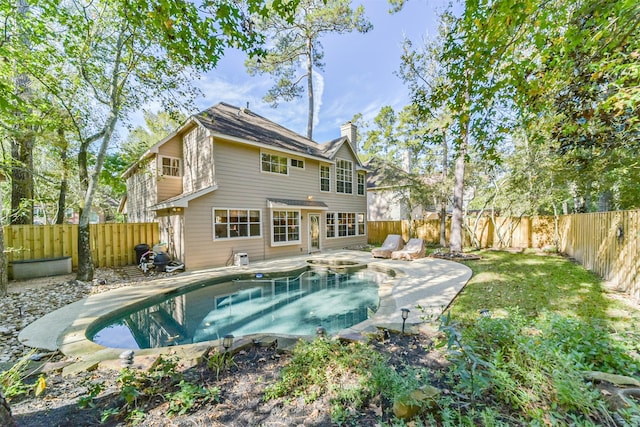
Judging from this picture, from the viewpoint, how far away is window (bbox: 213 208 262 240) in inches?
405

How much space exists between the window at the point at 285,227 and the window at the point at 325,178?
2550 mm

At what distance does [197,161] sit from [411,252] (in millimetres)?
9892

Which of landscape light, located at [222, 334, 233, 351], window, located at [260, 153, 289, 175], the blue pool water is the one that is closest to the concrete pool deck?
Result: the blue pool water

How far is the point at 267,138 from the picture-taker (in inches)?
475

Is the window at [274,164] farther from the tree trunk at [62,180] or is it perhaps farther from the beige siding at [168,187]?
the tree trunk at [62,180]

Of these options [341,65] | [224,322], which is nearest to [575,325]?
[224,322]

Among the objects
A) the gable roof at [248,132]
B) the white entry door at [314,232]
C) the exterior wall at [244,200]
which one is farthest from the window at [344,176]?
the white entry door at [314,232]

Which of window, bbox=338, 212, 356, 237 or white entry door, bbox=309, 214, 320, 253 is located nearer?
white entry door, bbox=309, 214, 320, 253

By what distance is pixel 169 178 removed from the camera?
37.3 feet

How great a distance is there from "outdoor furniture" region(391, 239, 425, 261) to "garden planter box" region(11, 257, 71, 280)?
1182 centimetres

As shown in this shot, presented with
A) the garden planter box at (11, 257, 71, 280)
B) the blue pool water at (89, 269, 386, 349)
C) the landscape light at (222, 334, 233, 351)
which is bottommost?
the blue pool water at (89, 269, 386, 349)

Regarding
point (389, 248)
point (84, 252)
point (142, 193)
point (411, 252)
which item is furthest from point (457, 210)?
point (142, 193)

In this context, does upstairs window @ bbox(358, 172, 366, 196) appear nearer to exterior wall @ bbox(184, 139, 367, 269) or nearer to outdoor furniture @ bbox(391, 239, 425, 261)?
exterior wall @ bbox(184, 139, 367, 269)

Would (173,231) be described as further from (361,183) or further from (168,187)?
(361,183)
